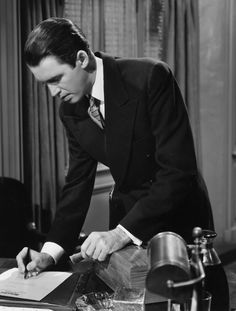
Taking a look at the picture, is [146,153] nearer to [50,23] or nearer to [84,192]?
[84,192]

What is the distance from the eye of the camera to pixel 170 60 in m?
4.54

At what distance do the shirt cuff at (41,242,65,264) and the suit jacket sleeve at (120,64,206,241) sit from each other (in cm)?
28

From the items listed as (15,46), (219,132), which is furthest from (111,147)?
(219,132)

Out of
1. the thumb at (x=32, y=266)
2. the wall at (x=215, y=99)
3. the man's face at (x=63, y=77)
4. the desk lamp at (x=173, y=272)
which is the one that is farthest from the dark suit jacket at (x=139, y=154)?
the wall at (x=215, y=99)

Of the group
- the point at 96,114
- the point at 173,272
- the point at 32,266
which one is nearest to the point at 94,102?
the point at 96,114

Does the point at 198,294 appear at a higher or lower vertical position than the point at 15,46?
lower

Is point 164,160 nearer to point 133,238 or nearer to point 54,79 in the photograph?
point 133,238

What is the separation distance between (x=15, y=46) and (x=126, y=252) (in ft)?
7.05

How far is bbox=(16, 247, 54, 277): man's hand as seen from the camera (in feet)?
5.66

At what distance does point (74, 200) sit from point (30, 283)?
468mm

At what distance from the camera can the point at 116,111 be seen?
A: 1906 millimetres

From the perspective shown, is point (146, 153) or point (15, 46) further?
point (15, 46)

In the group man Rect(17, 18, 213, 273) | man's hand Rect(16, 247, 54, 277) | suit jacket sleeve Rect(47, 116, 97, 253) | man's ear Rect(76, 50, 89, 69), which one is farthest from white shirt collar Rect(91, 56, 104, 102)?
man's hand Rect(16, 247, 54, 277)

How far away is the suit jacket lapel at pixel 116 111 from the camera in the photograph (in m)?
1.89
